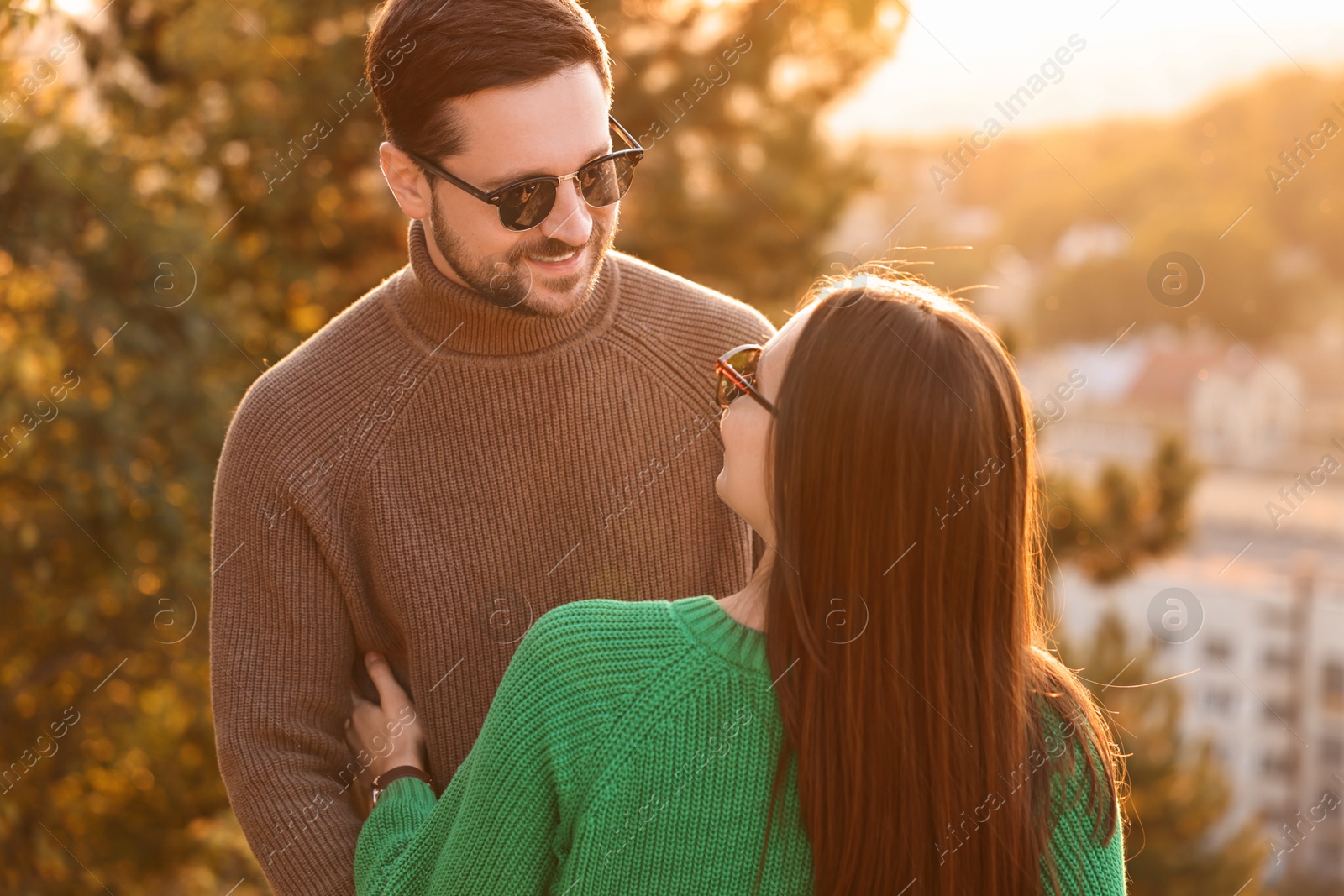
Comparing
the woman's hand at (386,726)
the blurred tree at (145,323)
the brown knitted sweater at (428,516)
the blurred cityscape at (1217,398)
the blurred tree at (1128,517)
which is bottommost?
the blurred cityscape at (1217,398)

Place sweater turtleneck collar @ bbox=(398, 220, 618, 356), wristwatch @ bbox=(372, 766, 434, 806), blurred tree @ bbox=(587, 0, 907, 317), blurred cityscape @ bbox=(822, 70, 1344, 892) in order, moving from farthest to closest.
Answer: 1. blurred cityscape @ bbox=(822, 70, 1344, 892)
2. blurred tree @ bbox=(587, 0, 907, 317)
3. sweater turtleneck collar @ bbox=(398, 220, 618, 356)
4. wristwatch @ bbox=(372, 766, 434, 806)

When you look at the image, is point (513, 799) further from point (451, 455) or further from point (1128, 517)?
point (1128, 517)

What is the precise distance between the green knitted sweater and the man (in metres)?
0.47

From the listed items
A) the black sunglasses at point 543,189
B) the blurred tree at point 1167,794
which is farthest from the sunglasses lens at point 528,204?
the blurred tree at point 1167,794

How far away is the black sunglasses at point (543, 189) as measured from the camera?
1.53 metres

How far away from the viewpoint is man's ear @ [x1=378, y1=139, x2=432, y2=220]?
1630 mm

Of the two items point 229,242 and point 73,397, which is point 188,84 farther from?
point 73,397

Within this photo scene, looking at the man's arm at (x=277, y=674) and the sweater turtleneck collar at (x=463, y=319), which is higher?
the sweater turtleneck collar at (x=463, y=319)

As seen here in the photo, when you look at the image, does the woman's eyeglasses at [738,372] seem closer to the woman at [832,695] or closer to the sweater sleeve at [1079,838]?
the woman at [832,695]

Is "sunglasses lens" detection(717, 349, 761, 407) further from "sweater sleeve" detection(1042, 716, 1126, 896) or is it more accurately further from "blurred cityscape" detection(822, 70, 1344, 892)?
"blurred cityscape" detection(822, 70, 1344, 892)

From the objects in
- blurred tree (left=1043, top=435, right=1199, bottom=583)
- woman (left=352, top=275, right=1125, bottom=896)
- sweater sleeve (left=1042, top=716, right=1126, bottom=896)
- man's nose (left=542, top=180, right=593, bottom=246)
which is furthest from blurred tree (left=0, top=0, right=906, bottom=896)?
blurred tree (left=1043, top=435, right=1199, bottom=583)

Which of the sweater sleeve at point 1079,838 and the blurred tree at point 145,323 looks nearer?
the sweater sleeve at point 1079,838

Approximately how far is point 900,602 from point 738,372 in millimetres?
319

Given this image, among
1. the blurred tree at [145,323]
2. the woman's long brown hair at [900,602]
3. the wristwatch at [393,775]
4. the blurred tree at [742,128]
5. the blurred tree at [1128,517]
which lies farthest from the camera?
the blurred tree at [1128,517]
